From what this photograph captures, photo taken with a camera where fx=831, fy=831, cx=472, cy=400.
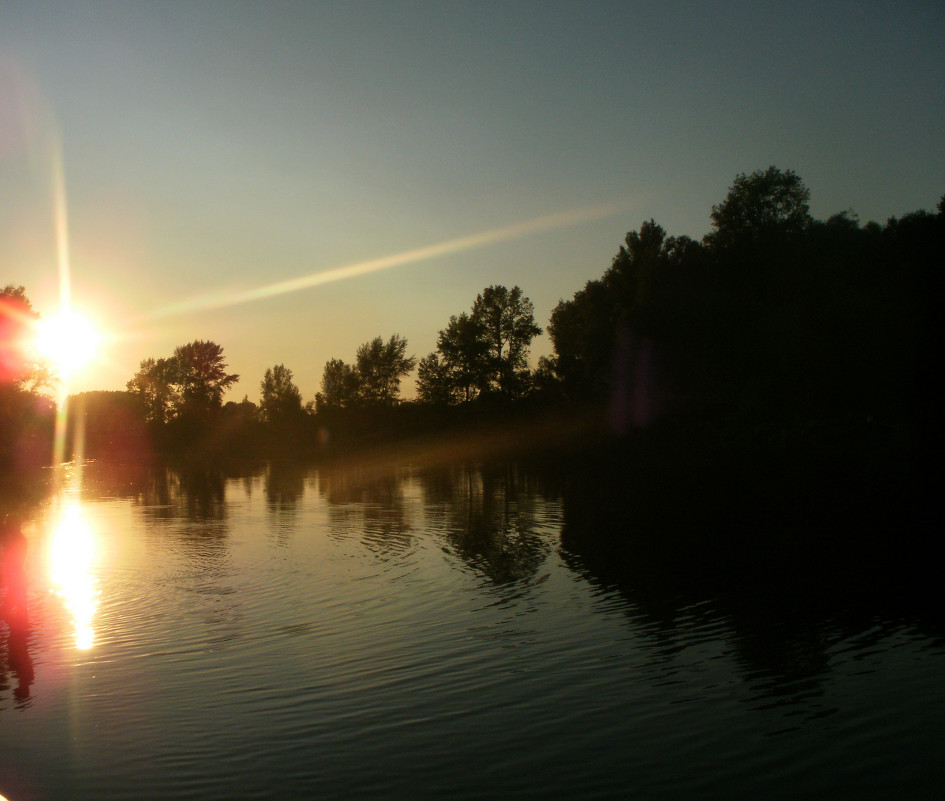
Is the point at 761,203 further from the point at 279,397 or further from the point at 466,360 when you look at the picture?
the point at 279,397

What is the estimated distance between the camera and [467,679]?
11.7m

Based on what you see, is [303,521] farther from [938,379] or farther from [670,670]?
[938,379]

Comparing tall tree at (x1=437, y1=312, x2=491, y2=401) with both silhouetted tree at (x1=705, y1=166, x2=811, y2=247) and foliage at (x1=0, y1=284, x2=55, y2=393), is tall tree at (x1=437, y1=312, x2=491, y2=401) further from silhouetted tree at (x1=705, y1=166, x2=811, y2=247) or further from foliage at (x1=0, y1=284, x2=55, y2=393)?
foliage at (x1=0, y1=284, x2=55, y2=393)

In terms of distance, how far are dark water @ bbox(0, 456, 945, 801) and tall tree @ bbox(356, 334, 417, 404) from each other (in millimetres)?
102679

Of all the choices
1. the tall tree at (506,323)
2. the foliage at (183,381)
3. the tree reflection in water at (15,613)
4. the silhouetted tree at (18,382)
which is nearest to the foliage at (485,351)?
the tall tree at (506,323)

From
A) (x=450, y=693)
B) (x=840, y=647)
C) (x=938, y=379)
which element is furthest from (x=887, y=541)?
(x=938, y=379)

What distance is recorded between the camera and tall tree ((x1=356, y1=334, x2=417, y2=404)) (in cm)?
12600

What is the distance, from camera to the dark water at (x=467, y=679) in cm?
853

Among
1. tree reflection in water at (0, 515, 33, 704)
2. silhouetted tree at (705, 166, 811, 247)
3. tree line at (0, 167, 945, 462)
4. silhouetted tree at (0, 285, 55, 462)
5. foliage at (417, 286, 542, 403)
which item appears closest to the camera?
tree reflection in water at (0, 515, 33, 704)

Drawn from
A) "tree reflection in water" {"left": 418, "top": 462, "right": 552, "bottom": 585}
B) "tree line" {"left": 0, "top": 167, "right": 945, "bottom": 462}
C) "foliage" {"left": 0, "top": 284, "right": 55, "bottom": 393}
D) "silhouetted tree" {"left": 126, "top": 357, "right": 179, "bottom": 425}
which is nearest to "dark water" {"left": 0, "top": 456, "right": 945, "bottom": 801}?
"tree reflection in water" {"left": 418, "top": 462, "right": 552, "bottom": 585}

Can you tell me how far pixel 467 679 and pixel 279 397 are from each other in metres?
120

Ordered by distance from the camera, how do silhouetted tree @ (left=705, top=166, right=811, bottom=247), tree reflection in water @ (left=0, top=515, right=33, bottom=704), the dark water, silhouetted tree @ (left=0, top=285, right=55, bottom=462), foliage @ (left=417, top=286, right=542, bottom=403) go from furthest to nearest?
foliage @ (left=417, top=286, right=542, bottom=403) → silhouetted tree @ (left=705, top=166, right=811, bottom=247) → silhouetted tree @ (left=0, top=285, right=55, bottom=462) → tree reflection in water @ (left=0, top=515, right=33, bottom=704) → the dark water

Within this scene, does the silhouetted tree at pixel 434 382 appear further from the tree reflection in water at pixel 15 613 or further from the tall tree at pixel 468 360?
the tree reflection in water at pixel 15 613

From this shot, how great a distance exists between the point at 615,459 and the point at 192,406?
86.0m
